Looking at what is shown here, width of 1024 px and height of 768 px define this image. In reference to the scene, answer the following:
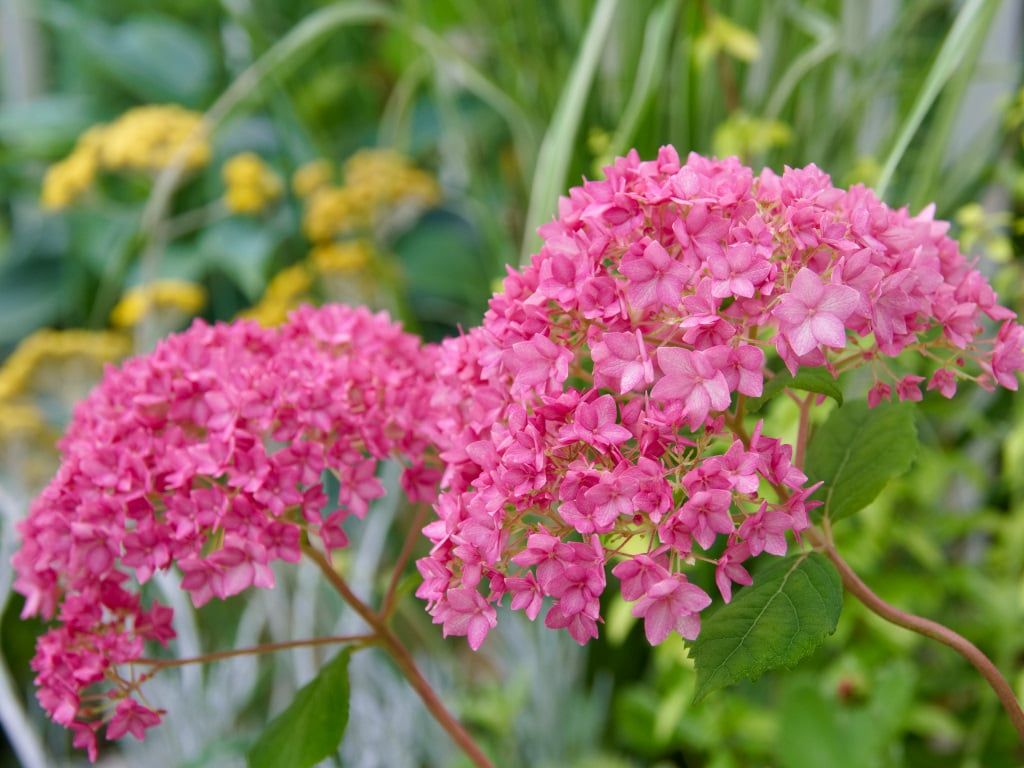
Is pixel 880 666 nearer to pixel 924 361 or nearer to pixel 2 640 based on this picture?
pixel 924 361

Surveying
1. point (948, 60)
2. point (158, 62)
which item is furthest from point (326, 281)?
point (948, 60)

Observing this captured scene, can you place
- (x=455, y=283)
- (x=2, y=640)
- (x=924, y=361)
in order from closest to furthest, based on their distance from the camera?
(x=924, y=361) < (x=2, y=640) < (x=455, y=283)

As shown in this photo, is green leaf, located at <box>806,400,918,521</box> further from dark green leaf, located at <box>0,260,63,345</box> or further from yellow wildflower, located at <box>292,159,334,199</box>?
dark green leaf, located at <box>0,260,63,345</box>

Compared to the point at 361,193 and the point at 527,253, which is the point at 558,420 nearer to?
the point at 527,253

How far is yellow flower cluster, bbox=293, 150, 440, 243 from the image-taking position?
1343 mm

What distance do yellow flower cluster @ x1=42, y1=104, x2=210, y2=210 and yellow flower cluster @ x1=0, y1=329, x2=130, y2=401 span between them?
0.73ft

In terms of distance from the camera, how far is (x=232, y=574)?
1.51ft

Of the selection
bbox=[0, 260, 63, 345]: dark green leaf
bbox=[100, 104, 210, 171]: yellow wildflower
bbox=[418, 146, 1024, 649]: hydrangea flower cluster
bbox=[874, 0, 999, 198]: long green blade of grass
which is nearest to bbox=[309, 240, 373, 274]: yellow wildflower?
bbox=[100, 104, 210, 171]: yellow wildflower

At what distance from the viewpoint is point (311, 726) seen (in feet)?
1.60

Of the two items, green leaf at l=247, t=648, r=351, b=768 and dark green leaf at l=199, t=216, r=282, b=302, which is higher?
green leaf at l=247, t=648, r=351, b=768

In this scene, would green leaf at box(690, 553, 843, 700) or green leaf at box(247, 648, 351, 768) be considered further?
green leaf at box(247, 648, 351, 768)

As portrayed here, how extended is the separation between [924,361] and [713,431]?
64 centimetres

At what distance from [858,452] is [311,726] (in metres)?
0.29

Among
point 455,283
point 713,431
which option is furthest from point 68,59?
point 713,431
